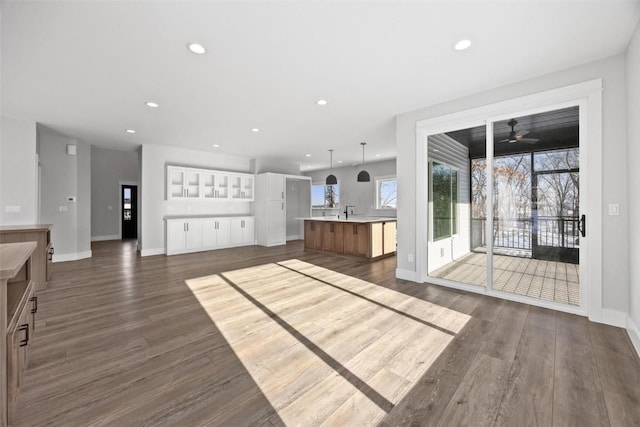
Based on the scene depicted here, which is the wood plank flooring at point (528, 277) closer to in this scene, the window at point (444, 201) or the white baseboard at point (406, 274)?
the white baseboard at point (406, 274)

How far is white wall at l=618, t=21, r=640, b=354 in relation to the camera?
7.48ft

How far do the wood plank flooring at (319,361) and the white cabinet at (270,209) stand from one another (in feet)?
14.4

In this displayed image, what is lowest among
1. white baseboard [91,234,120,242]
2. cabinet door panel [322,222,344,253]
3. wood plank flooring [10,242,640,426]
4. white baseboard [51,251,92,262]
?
wood plank flooring [10,242,640,426]

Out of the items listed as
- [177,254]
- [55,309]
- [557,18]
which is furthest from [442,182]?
[177,254]

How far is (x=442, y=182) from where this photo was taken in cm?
441

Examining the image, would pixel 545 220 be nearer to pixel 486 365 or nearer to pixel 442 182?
pixel 442 182

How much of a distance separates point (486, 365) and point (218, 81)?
393cm

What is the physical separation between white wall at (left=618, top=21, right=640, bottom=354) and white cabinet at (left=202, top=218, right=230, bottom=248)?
24.8ft

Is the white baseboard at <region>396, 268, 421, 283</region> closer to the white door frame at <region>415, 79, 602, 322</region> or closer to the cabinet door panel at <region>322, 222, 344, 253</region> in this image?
the white door frame at <region>415, 79, 602, 322</region>

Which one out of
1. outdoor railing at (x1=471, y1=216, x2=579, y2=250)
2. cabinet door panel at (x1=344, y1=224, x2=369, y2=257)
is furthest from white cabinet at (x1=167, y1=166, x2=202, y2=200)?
outdoor railing at (x1=471, y1=216, x2=579, y2=250)

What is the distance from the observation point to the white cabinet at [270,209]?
316 inches

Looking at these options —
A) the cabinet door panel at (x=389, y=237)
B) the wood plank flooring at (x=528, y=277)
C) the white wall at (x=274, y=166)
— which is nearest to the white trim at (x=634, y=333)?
the wood plank flooring at (x=528, y=277)

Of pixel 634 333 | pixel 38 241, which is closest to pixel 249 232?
pixel 38 241

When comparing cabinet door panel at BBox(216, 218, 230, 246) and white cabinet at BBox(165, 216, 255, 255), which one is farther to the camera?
cabinet door panel at BBox(216, 218, 230, 246)
